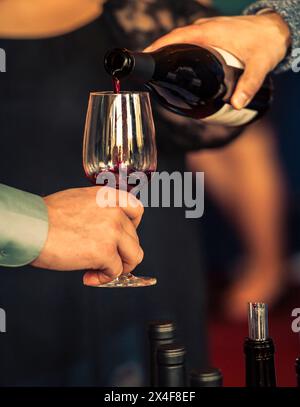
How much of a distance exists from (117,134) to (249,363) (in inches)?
16.9

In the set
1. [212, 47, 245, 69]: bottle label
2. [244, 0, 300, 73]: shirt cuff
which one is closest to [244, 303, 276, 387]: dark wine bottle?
[212, 47, 245, 69]: bottle label

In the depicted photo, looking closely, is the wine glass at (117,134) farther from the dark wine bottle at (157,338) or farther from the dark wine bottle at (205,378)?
the dark wine bottle at (205,378)

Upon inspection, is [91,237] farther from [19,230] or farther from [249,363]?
[249,363]

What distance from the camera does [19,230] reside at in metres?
1.14

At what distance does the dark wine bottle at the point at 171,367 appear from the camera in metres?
0.97

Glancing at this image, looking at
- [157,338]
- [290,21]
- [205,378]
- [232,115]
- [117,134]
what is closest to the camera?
[205,378]

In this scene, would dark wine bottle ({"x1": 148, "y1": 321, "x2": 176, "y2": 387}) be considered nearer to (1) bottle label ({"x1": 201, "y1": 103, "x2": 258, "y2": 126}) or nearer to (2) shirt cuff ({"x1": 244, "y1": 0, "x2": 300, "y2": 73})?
(1) bottle label ({"x1": 201, "y1": 103, "x2": 258, "y2": 126})

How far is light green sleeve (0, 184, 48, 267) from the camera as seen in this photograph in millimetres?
1141

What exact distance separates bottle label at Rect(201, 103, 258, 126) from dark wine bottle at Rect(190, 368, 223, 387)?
2.45 feet

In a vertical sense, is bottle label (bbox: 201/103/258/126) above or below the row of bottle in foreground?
above

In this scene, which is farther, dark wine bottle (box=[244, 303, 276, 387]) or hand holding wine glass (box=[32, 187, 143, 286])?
hand holding wine glass (box=[32, 187, 143, 286])

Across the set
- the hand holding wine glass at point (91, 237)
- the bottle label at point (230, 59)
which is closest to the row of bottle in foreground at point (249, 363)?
the hand holding wine glass at point (91, 237)

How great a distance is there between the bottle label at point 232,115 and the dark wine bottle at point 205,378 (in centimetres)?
75

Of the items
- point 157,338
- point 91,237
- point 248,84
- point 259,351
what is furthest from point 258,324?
point 248,84
